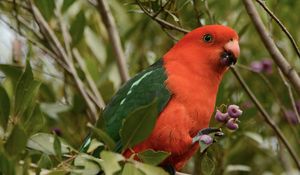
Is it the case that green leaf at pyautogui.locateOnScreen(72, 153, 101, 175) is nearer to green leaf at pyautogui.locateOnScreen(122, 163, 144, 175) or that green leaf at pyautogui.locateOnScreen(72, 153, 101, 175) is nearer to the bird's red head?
green leaf at pyautogui.locateOnScreen(122, 163, 144, 175)

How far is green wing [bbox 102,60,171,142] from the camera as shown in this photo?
2.91 m

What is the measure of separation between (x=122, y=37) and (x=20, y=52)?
602 mm

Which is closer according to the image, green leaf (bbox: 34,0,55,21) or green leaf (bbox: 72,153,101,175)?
green leaf (bbox: 72,153,101,175)

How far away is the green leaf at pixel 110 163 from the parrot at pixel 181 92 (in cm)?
59

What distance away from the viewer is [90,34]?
13.7 ft

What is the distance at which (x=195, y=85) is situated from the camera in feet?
9.83

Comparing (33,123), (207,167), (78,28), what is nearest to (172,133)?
(207,167)

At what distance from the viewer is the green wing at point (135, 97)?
2.90 m

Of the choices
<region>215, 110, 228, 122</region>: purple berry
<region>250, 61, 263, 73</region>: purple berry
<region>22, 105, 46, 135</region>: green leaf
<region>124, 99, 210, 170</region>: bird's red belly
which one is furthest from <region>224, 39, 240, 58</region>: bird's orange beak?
<region>22, 105, 46, 135</region>: green leaf

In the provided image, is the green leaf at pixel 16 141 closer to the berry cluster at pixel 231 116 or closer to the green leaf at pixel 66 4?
the berry cluster at pixel 231 116

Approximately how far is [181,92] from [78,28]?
3.20 ft

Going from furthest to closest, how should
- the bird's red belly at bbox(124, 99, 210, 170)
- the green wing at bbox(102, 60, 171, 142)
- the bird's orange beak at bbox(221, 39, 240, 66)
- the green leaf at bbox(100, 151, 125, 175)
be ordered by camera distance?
the bird's orange beak at bbox(221, 39, 240, 66), the green wing at bbox(102, 60, 171, 142), the bird's red belly at bbox(124, 99, 210, 170), the green leaf at bbox(100, 151, 125, 175)

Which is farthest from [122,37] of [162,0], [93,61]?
[162,0]

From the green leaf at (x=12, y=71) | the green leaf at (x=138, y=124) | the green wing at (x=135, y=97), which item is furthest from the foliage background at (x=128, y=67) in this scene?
the green leaf at (x=138, y=124)
